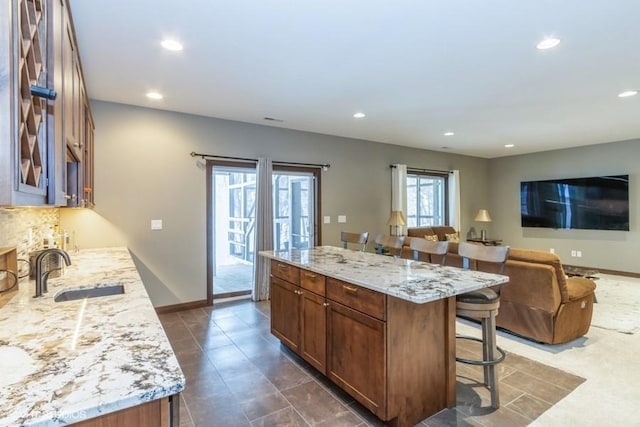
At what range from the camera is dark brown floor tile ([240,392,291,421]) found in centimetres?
227

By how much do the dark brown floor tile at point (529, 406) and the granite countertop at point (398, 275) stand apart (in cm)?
89

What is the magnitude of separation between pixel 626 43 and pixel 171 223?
4.93 meters

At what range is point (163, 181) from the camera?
4375 millimetres

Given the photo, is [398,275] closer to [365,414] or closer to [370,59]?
[365,414]

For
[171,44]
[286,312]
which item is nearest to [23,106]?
[171,44]

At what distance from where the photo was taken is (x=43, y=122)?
3.58ft

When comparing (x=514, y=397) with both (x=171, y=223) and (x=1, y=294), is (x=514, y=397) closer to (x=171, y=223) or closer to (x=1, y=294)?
(x=1, y=294)

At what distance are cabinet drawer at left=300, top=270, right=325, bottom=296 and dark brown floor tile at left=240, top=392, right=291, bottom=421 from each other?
2.62 ft

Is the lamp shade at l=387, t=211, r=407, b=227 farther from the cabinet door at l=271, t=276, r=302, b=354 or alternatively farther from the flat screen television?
the flat screen television

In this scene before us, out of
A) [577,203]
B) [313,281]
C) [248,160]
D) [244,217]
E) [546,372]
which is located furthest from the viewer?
[577,203]

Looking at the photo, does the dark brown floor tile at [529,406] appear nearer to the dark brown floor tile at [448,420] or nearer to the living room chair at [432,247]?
the dark brown floor tile at [448,420]

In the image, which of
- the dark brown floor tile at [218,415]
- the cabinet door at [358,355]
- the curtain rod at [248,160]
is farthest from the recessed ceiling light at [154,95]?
the dark brown floor tile at [218,415]

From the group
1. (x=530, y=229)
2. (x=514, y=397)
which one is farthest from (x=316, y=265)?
(x=530, y=229)

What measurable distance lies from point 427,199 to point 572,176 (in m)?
2.97
